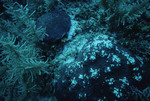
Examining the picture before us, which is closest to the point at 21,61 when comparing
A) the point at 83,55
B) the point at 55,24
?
the point at 83,55

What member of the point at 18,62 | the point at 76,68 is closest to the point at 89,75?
the point at 76,68

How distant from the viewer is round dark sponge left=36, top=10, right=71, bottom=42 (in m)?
2.77

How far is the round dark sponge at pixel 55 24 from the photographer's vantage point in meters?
2.77

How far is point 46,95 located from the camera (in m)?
2.67

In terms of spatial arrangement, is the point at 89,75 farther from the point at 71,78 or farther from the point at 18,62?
the point at 18,62

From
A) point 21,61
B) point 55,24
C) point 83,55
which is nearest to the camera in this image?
point 21,61

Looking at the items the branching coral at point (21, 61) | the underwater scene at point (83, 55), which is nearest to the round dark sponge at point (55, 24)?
the underwater scene at point (83, 55)

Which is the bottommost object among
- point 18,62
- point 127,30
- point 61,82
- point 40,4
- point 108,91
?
point 108,91

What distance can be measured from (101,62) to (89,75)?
1.30ft

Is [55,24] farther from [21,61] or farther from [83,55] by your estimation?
A: [21,61]

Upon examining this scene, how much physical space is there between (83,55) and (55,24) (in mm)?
1431

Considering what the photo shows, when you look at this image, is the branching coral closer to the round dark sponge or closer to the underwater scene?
the underwater scene

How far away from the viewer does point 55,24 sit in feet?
9.32

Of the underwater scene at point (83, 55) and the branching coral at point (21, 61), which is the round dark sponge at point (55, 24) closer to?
the underwater scene at point (83, 55)
